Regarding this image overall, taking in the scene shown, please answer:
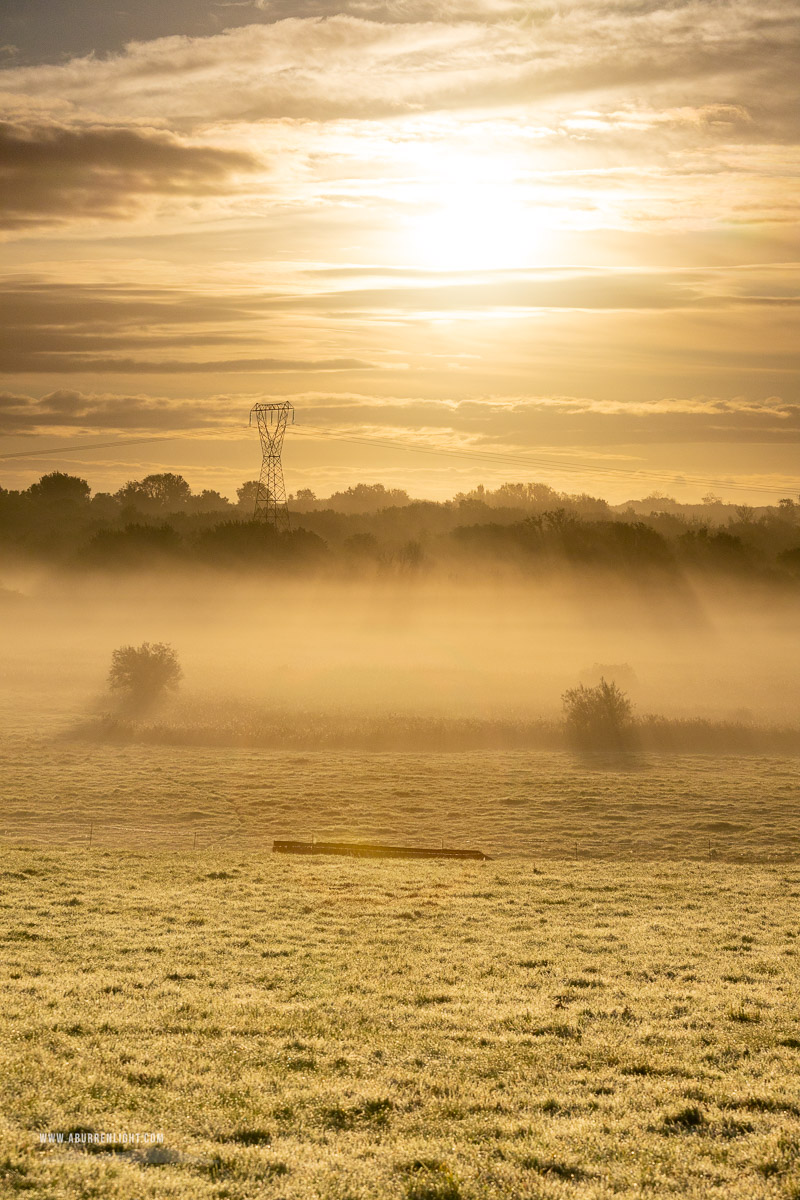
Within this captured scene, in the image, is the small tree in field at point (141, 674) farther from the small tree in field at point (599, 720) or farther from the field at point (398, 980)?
the small tree in field at point (599, 720)

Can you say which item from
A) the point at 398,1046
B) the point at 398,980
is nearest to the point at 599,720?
the point at 398,980

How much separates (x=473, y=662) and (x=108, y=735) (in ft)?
207

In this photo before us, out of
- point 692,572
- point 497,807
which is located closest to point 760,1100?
point 497,807

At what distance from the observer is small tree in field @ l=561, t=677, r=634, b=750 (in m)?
77.9

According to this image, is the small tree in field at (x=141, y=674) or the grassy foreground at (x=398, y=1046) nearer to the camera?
the grassy foreground at (x=398, y=1046)

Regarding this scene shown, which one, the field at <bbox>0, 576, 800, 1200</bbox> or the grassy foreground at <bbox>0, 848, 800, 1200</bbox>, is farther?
the field at <bbox>0, 576, 800, 1200</bbox>

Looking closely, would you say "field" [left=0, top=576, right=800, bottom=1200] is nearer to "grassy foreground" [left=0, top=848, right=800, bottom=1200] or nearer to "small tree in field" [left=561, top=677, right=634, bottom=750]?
"grassy foreground" [left=0, top=848, right=800, bottom=1200]

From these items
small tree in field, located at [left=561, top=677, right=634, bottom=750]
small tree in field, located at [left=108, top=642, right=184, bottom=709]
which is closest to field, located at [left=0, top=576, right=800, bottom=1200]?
small tree in field, located at [left=561, top=677, right=634, bottom=750]

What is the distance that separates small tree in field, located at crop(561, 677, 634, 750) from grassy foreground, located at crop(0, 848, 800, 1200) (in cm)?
4883

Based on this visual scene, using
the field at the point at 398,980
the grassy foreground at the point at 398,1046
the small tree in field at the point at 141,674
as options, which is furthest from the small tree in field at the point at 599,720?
the grassy foreground at the point at 398,1046

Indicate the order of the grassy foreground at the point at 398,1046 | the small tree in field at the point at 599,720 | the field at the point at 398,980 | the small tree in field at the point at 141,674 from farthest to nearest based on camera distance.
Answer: the small tree in field at the point at 141,674 → the small tree in field at the point at 599,720 → the field at the point at 398,980 → the grassy foreground at the point at 398,1046

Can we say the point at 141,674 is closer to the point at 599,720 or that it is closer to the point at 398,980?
the point at 599,720

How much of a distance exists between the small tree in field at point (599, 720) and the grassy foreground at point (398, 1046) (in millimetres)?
48835

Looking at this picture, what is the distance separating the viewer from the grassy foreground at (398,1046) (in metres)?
9.80
